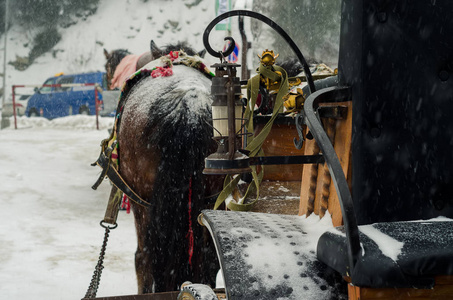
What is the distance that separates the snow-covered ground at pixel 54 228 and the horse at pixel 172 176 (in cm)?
132

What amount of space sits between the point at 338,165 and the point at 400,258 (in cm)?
25

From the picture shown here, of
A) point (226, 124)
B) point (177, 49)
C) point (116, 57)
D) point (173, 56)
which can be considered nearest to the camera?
point (226, 124)

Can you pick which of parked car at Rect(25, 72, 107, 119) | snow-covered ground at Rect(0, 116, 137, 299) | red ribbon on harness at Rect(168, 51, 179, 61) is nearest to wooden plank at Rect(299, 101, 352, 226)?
red ribbon on harness at Rect(168, 51, 179, 61)

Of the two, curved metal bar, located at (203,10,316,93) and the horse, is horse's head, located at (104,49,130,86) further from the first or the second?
curved metal bar, located at (203,10,316,93)

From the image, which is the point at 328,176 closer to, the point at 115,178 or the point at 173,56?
the point at 115,178

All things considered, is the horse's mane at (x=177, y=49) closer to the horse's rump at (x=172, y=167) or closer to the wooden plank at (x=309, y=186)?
the horse's rump at (x=172, y=167)

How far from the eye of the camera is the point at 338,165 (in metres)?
1.15

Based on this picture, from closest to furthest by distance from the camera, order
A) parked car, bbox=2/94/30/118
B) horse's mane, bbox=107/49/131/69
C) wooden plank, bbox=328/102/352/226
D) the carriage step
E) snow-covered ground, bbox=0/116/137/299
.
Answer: the carriage step → wooden plank, bbox=328/102/352/226 → snow-covered ground, bbox=0/116/137/299 → horse's mane, bbox=107/49/131/69 → parked car, bbox=2/94/30/118

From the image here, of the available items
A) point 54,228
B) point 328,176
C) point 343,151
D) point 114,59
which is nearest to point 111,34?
point 114,59

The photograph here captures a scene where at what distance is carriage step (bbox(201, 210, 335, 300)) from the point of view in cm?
119

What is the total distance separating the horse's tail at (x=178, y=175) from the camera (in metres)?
3.04

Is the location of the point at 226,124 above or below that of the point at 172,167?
above

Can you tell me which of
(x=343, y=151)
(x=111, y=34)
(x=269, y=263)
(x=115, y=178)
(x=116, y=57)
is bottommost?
(x=115, y=178)

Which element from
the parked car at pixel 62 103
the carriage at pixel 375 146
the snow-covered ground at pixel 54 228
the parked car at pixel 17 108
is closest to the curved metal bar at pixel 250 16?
the carriage at pixel 375 146
